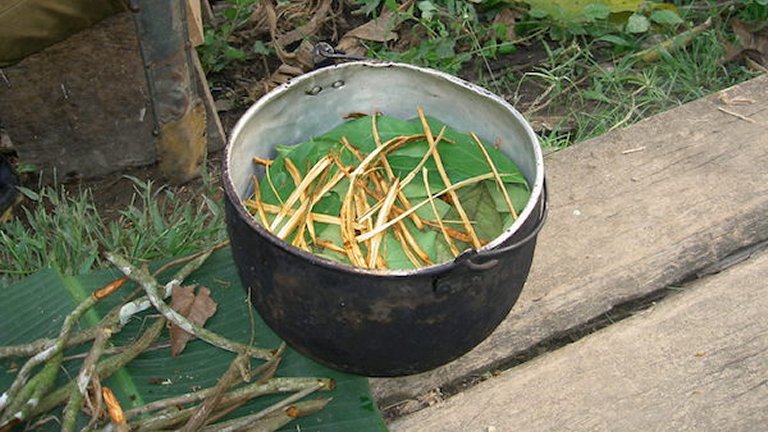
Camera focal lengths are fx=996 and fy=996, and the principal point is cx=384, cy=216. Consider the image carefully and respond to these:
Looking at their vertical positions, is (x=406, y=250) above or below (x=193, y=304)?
above

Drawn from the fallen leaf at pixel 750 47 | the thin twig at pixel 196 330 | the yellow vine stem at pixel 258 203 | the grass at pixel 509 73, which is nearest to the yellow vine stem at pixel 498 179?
the yellow vine stem at pixel 258 203

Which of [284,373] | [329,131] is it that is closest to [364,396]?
[284,373]

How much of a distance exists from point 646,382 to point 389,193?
2.03 ft

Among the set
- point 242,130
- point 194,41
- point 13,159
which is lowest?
point 13,159

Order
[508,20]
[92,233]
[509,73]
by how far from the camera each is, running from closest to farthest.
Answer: [92,233] < [509,73] < [508,20]

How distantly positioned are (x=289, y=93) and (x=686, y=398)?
3.14 ft

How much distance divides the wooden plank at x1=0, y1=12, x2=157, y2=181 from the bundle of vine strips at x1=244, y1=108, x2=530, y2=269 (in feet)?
2.59

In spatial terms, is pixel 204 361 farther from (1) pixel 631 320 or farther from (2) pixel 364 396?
(1) pixel 631 320

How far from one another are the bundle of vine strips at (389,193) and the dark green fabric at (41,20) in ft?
2.23

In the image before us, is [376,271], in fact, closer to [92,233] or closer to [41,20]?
[41,20]

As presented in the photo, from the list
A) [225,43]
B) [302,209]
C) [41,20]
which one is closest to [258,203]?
[302,209]

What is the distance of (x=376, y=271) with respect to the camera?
5.17 ft

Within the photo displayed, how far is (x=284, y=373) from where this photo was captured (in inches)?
79.6

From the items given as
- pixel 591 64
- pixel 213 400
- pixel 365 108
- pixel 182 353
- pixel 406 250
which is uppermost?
pixel 365 108
